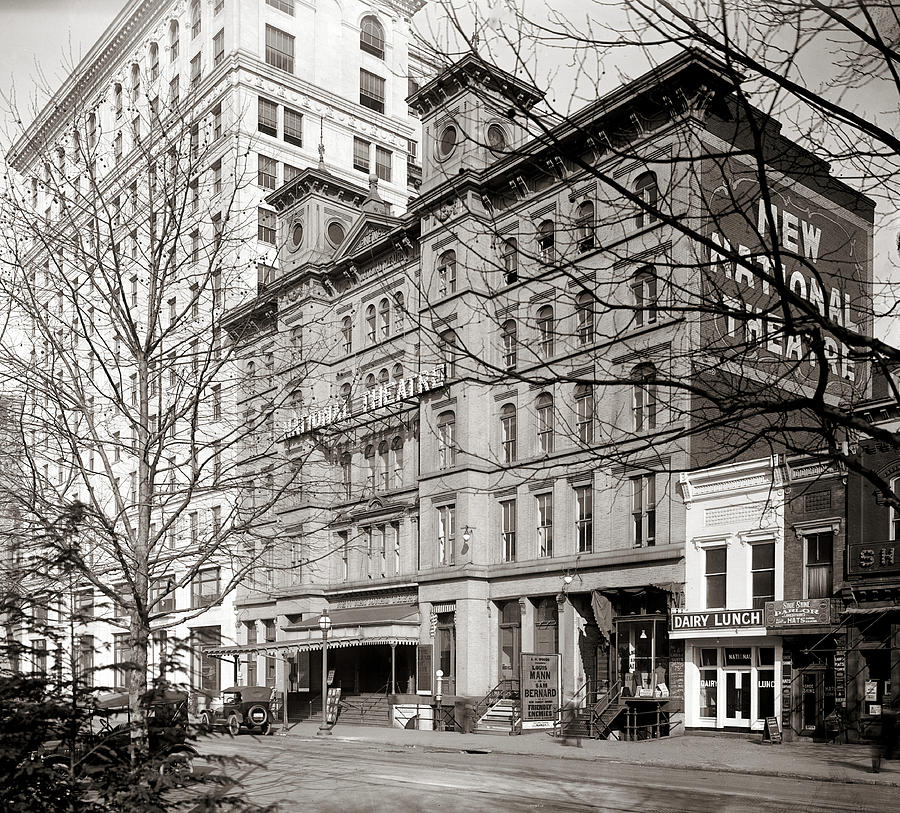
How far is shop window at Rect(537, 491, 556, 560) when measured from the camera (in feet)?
132

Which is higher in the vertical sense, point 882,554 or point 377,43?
point 377,43

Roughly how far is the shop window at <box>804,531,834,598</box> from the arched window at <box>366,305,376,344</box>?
26.4 meters

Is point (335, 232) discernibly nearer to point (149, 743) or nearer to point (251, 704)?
point (251, 704)

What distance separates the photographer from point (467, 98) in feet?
140

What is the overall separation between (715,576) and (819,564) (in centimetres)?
374

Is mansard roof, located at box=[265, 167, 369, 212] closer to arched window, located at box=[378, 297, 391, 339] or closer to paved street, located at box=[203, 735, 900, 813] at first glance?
arched window, located at box=[378, 297, 391, 339]

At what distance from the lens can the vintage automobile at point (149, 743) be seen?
7.75 m

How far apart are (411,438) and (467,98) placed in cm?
1559

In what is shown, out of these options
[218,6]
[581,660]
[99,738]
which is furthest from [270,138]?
[99,738]

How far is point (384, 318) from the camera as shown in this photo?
5084cm

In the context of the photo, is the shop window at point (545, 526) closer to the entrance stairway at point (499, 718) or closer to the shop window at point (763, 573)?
the entrance stairway at point (499, 718)

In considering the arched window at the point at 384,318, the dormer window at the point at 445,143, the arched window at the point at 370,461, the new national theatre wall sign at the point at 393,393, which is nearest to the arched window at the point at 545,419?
the new national theatre wall sign at the point at 393,393

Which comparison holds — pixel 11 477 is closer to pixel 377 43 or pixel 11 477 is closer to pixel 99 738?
pixel 99 738

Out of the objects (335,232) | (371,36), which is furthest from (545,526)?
(371,36)
